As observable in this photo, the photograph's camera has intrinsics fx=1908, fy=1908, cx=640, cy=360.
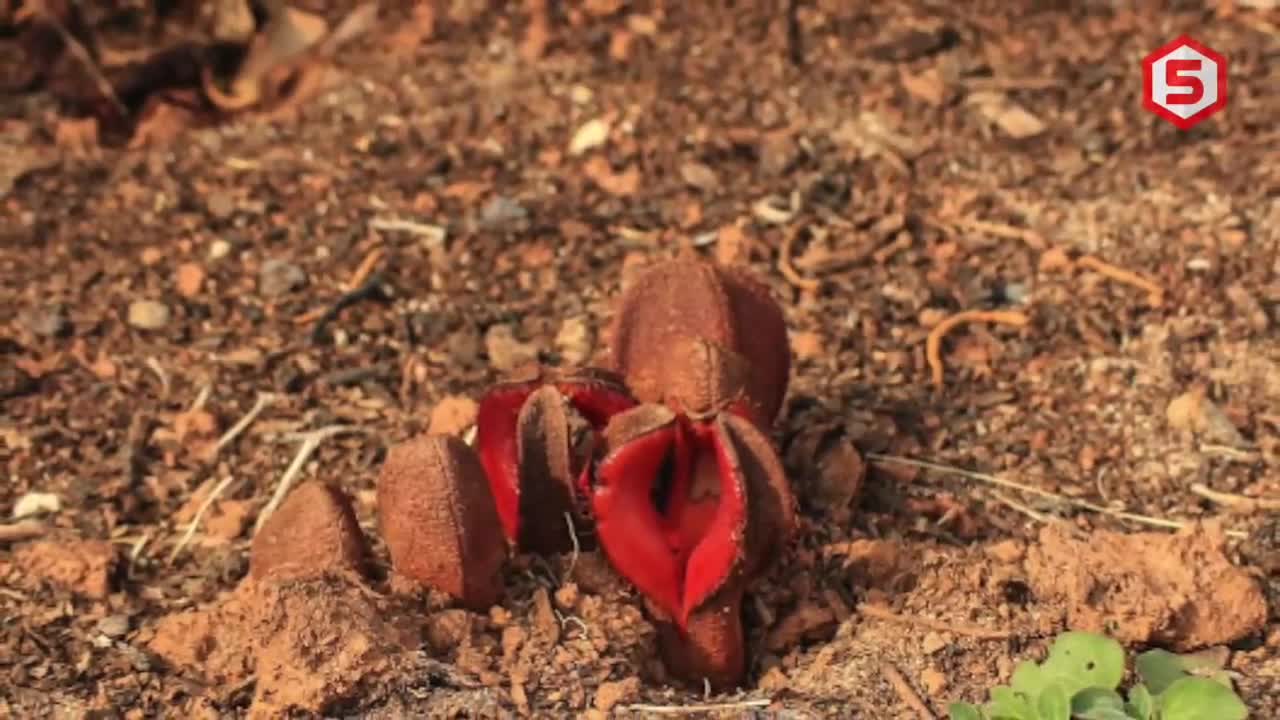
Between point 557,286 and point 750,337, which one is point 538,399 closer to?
point 750,337

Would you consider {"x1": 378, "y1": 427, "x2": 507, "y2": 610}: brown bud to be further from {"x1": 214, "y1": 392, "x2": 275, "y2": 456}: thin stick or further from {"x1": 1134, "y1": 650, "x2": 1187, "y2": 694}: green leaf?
{"x1": 1134, "y1": 650, "x2": 1187, "y2": 694}: green leaf

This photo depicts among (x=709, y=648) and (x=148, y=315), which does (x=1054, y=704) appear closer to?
(x=709, y=648)

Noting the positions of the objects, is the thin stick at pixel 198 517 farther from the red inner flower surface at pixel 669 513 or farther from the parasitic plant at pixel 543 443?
the red inner flower surface at pixel 669 513

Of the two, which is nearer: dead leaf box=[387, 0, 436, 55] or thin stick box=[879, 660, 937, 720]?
thin stick box=[879, 660, 937, 720]

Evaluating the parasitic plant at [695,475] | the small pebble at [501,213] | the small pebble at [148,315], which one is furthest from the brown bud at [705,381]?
the small pebble at [148,315]

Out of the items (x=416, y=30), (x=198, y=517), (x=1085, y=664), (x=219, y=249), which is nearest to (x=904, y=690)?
(x=1085, y=664)

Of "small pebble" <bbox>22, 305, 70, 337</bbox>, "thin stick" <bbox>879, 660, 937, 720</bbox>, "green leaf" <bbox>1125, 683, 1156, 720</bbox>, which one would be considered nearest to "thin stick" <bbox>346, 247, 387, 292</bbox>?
"small pebble" <bbox>22, 305, 70, 337</bbox>
